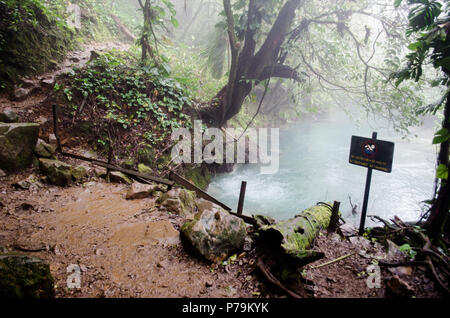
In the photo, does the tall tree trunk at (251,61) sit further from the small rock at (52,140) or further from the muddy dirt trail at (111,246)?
the muddy dirt trail at (111,246)

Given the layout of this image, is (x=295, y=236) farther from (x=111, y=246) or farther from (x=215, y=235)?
(x=111, y=246)

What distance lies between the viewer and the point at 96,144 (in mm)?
5539

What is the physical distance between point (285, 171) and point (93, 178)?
9.19 meters

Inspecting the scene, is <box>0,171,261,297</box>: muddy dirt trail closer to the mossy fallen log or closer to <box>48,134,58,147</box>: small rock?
the mossy fallen log

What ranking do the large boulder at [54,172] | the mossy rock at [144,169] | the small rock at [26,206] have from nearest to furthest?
1. the small rock at [26,206]
2. the large boulder at [54,172]
3. the mossy rock at [144,169]

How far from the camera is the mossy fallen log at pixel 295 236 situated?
204cm

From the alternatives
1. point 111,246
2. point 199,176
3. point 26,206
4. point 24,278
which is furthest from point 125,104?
point 24,278

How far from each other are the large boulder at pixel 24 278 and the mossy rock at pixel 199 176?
511cm

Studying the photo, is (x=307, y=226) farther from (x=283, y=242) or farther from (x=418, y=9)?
(x=418, y=9)

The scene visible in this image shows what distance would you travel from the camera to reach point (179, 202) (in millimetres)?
3930

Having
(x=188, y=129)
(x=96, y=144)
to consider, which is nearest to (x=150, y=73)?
(x=188, y=129)

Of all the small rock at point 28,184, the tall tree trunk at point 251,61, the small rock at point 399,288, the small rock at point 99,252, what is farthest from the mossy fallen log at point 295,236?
the tall tree trunk at point 251,61

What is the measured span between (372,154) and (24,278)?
403 cm

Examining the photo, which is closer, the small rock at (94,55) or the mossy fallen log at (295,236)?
the mossy fallen log at (295,236)
